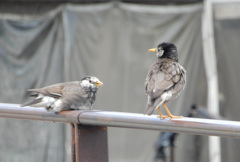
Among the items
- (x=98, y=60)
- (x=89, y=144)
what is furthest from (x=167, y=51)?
(x=98, y=60)

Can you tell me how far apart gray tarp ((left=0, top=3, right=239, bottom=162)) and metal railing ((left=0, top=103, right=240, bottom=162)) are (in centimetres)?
611

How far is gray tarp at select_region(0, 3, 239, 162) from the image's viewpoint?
9328mm

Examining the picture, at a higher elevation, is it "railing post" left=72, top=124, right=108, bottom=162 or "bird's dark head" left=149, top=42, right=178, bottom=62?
"bird's dark head" left=149, top=42, right=178, bottom=62

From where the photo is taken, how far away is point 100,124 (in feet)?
9.61

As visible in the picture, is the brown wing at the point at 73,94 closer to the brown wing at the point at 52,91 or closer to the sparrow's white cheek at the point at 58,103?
the brown wing at the point at 52,91

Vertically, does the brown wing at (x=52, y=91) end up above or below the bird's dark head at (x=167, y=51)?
below

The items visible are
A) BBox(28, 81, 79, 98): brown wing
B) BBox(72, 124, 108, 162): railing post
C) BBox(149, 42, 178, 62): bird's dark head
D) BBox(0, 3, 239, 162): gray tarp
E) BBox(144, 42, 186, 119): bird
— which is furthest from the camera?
BBox(0, 3, 239, 162): gray tarp

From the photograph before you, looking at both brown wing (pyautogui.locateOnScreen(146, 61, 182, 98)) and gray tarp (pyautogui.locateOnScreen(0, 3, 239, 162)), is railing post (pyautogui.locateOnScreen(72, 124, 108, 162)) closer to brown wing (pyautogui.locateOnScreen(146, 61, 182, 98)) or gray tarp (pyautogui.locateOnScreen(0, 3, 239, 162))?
brown wing (pyautogui.locateOnScreen(146, 61, 182, 98))

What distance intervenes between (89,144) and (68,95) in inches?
57.8

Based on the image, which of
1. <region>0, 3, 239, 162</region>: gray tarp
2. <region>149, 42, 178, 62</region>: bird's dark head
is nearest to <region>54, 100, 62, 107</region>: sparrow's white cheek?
<region>149, 42, 178, 62</region>: bird's dark head

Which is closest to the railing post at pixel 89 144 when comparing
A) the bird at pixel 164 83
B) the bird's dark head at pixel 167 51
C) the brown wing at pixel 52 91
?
the bird at pixel 164 83

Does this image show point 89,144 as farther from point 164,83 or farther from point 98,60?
point 98,60

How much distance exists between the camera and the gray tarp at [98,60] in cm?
933

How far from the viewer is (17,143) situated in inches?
380
